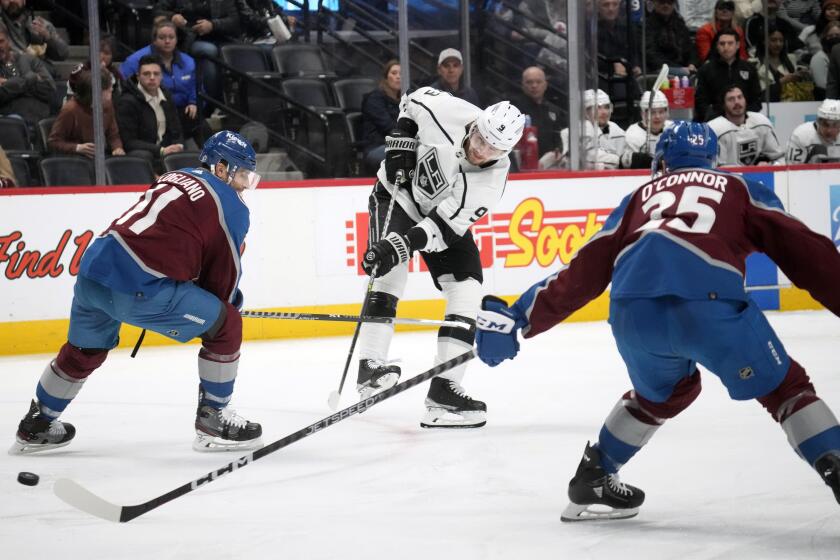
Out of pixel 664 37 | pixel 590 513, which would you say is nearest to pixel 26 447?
pixel 590 513

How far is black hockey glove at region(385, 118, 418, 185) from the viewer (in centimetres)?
472

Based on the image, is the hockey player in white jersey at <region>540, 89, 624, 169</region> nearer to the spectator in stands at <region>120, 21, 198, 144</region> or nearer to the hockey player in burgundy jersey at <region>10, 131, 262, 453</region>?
Result: the spectator in stands at <region>120, 21, 198, 144</region>

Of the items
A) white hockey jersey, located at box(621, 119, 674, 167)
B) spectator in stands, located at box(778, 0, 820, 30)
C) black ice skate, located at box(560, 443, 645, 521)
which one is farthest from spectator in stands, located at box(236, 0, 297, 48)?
black ice skate, located at box(560, 443, 645, 521)

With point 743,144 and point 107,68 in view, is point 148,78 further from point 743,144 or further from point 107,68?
point 743,144

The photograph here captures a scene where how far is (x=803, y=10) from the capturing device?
10.3 metres

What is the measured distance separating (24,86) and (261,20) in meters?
1.54

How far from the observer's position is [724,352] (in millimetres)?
2750

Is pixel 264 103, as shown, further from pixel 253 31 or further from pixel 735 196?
pixel 735 196

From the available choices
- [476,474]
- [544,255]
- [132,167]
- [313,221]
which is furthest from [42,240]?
[476,474]

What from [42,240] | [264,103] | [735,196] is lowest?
[42,240]

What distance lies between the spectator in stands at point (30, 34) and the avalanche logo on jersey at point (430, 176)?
10.3 feet

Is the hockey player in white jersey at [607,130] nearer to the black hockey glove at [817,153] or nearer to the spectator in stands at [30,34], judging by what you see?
the black hockey glove at [817,153]

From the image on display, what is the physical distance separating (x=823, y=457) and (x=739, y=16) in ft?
25.2

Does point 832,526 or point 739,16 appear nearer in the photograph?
point 832,526
